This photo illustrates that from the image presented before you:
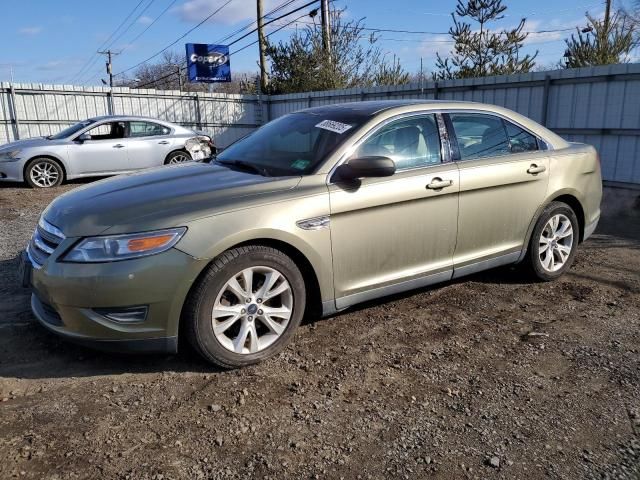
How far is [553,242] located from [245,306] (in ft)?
9.99

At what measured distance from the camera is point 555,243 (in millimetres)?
4770

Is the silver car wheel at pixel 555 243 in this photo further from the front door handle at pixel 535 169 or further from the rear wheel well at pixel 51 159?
the rear wheel well at pixel 51 159

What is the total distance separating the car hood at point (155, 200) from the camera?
9.77 ft

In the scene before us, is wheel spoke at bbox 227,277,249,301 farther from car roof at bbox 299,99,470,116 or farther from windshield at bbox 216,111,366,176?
car roof at bbox 299,99,470,116

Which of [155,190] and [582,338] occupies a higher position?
[155,190]

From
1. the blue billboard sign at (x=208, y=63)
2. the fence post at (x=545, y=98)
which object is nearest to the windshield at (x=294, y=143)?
the fence post at (x=545, y=98)

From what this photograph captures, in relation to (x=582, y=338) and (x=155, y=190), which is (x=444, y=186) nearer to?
(x=582, y=338)

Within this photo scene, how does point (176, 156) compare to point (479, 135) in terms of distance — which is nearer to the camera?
point (479, 135)

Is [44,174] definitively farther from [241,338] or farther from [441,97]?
[241,338]

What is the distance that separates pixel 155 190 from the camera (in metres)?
3.39

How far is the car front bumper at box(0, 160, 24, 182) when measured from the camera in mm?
10078

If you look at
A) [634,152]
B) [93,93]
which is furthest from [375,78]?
[634,152]

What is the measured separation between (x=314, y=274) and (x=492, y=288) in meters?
2.03

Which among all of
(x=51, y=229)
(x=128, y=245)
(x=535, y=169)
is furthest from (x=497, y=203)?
(x=51, y=229)
